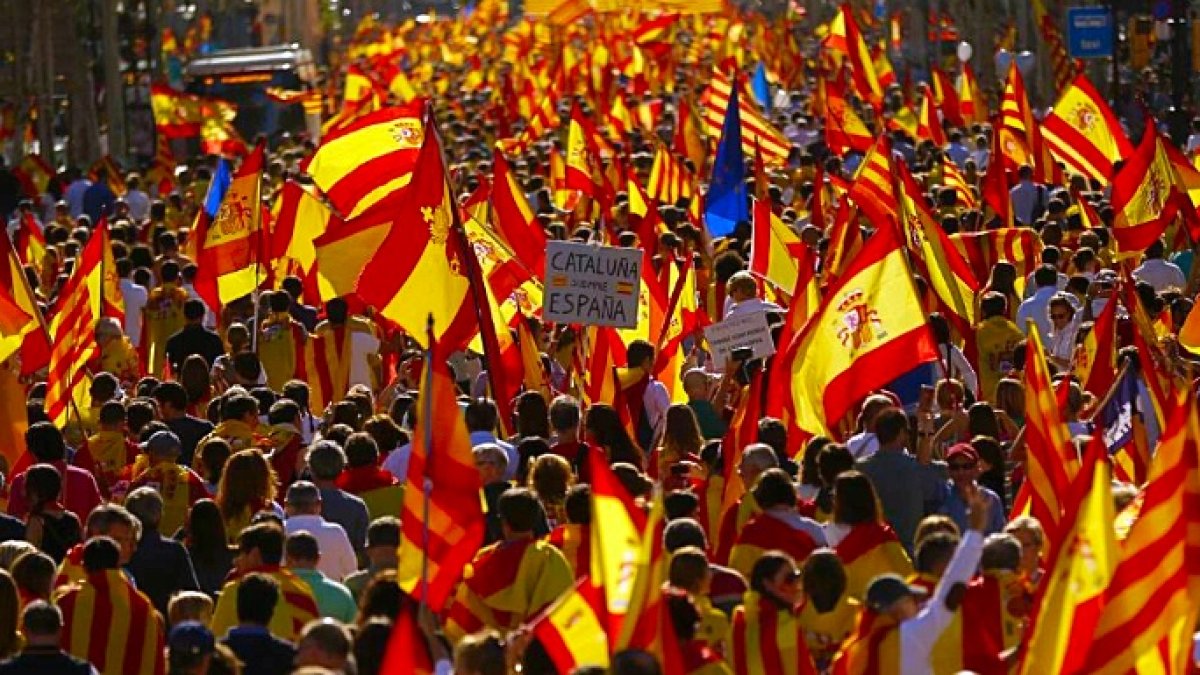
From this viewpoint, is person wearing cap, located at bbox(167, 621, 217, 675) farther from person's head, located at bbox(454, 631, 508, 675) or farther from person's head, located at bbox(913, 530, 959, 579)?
person's head, located at bbox(913, 530, 959, 579)

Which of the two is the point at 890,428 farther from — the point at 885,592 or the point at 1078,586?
→ the point at 1078,586

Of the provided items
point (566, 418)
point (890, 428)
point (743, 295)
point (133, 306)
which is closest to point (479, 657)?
point (890, 428)

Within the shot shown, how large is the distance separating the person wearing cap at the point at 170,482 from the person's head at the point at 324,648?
399 centimetres

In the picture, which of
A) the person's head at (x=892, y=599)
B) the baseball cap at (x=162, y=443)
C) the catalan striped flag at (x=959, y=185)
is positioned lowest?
the catalan striped flag at (x=959, y=185)

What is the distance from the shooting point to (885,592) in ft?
30.8

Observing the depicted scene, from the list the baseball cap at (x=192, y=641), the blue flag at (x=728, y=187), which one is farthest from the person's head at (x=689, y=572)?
the blue flag at (x=728, y=187)

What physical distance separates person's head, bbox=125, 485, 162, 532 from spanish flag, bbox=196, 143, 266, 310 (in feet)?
24.2

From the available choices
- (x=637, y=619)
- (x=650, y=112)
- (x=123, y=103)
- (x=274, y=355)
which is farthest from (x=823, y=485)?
(x=123, y=103)

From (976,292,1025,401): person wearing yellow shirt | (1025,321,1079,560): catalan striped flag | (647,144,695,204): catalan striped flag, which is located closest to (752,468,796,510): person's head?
(1025,321,1079,560): catalan striped flag

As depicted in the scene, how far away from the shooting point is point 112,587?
10586 millimetres

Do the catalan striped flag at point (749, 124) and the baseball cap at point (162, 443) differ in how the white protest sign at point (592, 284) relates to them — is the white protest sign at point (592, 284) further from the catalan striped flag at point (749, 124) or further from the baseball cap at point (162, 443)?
the catalan striped flag at point (749, 124)

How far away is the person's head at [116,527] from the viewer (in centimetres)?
1106

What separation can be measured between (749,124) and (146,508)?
16.0 metres

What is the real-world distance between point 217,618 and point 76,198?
75.0 feet
